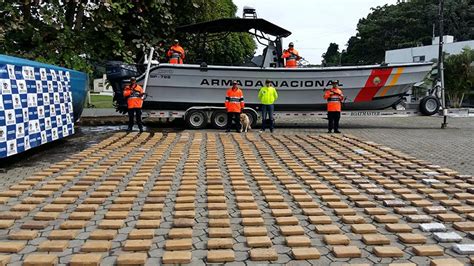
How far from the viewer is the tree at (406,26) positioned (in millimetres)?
46469

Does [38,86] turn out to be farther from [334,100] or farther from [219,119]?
[334,100]

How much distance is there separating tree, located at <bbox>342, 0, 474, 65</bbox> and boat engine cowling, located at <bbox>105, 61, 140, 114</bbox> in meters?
40.3

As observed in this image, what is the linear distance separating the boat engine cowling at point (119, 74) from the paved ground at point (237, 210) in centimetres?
427

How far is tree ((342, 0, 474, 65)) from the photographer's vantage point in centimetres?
4647

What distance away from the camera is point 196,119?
41.3ft

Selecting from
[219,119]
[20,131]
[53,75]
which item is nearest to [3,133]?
[20,131]

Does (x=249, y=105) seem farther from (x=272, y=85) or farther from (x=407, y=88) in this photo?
(x=407, y=88)

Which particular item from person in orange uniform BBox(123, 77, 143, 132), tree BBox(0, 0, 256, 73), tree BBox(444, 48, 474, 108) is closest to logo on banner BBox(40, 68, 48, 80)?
person in orange uniform BBox(123, 77, 143, 132)

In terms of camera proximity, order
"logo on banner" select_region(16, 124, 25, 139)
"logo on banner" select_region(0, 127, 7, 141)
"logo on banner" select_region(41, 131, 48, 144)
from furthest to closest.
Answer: "logo on banner" select_region(41, 131, 48, 144) → "logo on banner" select_region(16, 124, 25, 139) → "logo on banner" select_region(0, 127, 7, 141)

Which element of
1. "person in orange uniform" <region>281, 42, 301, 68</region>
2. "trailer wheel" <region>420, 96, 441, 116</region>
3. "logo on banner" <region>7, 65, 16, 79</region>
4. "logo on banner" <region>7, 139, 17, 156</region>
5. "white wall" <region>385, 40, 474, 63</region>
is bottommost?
"logo on banner" <region>7, 139, 17, 156</region>

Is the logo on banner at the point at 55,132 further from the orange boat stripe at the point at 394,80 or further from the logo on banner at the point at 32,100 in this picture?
the orange boat stripe at the point at 394,80

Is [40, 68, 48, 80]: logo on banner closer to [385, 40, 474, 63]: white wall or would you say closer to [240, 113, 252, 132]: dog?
[240, 113, 252, 132]: dog

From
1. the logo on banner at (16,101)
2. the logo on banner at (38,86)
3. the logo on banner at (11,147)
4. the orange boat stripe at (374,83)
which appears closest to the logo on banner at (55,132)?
the logo on banner at (38,86)

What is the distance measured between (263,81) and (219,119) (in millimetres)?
1736
